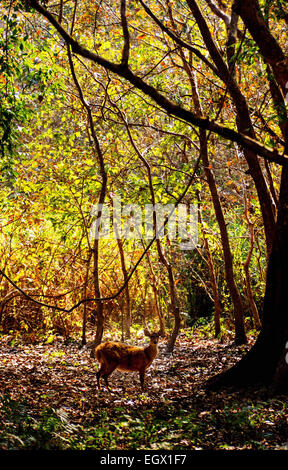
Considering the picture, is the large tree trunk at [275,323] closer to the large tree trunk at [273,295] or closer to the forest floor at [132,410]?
the large tree trunk at [273,295]

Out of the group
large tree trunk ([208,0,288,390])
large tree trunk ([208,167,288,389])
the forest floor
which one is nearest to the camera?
the forest floor

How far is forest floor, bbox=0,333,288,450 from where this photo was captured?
11.6 ft

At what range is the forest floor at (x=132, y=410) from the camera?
11.6 ft

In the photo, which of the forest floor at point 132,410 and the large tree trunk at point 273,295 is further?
the large tree trunk at point 273,295

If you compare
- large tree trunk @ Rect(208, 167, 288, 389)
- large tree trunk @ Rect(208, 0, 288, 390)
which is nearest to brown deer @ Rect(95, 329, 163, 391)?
large tree trunk @ Rect(208, 0, 288, 390)

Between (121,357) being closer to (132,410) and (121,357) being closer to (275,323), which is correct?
(132,410)

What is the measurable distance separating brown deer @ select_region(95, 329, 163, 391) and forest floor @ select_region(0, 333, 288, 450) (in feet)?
0.93

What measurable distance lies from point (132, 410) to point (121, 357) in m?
0.84

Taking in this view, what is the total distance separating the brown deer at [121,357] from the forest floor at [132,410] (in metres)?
0.28

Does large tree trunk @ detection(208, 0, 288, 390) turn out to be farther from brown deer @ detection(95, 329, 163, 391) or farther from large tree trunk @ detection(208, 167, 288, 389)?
brown deer @ detection(95, 329, 163, 391)

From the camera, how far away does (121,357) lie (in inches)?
210

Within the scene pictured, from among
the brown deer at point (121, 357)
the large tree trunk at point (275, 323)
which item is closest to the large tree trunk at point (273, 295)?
the large tree trunk at point (275, 323)

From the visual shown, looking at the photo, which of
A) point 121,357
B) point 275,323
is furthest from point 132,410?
point 275,323
